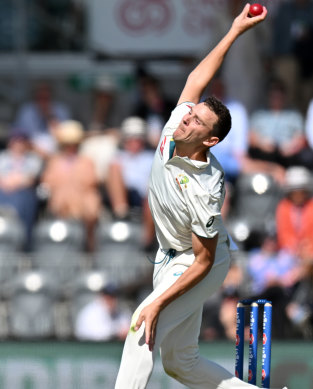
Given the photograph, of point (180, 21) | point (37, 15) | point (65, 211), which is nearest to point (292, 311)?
point (65, 211)

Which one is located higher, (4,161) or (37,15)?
(37,15)

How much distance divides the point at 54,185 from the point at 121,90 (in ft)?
5.78

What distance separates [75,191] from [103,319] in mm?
1365

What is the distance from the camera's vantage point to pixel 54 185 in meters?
Answer: 9.09

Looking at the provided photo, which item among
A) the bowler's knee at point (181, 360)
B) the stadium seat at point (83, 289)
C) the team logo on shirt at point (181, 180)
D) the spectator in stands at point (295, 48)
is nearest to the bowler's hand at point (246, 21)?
the team logo on shirt at point (181, 180)

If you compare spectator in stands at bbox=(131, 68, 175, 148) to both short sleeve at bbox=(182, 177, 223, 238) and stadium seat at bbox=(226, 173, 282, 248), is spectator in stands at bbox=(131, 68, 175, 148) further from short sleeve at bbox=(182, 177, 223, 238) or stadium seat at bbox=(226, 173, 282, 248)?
short sleeve at bbox=(182, 177, 223, 238)

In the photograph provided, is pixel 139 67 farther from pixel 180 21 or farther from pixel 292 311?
pixel 292 311

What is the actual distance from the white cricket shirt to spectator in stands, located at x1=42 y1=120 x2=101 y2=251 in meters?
4.36

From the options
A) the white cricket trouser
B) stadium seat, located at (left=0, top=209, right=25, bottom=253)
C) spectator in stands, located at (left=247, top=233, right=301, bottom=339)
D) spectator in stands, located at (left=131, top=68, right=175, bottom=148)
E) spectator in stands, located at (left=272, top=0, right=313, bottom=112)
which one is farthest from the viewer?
spectator in stands, located at (left=272, top=0, right=313, bottom=112)

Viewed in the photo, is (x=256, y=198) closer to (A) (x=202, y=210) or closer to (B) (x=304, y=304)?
(B) (x=304, y=304)

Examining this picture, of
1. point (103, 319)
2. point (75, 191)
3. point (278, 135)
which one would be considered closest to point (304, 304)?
point (103, 319)

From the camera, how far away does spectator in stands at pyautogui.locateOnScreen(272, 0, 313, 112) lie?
1012 cm

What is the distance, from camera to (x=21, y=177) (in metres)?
9.20

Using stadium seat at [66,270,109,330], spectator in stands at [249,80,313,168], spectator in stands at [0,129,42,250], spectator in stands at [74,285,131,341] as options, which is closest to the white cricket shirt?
spectator in stands at [74,285,131,341]
